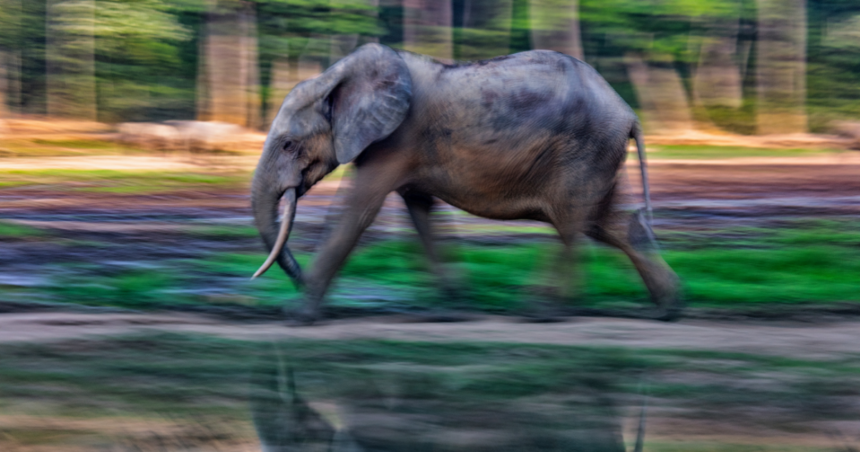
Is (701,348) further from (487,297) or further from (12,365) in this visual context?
(12,365)

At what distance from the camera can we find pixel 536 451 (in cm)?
404

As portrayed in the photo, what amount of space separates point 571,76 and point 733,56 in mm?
20021

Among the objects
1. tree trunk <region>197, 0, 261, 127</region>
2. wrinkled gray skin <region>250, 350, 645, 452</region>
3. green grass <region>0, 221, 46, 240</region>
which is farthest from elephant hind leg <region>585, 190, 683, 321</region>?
tree trunk <region>197, 0, 261, 127</region>

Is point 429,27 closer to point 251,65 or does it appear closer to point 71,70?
point 251,65

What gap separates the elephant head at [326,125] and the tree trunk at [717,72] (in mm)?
19066

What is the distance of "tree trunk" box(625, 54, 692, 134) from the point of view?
23.2 metres

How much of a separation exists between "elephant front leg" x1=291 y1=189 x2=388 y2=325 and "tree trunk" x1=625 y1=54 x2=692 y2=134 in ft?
57.0

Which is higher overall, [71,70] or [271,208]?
[271,208]

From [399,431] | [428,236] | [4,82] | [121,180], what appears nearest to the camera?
[399,431]

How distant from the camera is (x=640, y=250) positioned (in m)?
6.56

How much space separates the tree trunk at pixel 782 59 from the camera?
78.7 feet

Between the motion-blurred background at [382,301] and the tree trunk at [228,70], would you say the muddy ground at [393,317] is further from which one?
the tree trunk at [228,70]

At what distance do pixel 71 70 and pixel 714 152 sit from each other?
13.2 m

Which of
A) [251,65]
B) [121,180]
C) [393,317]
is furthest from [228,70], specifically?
[393,317]
